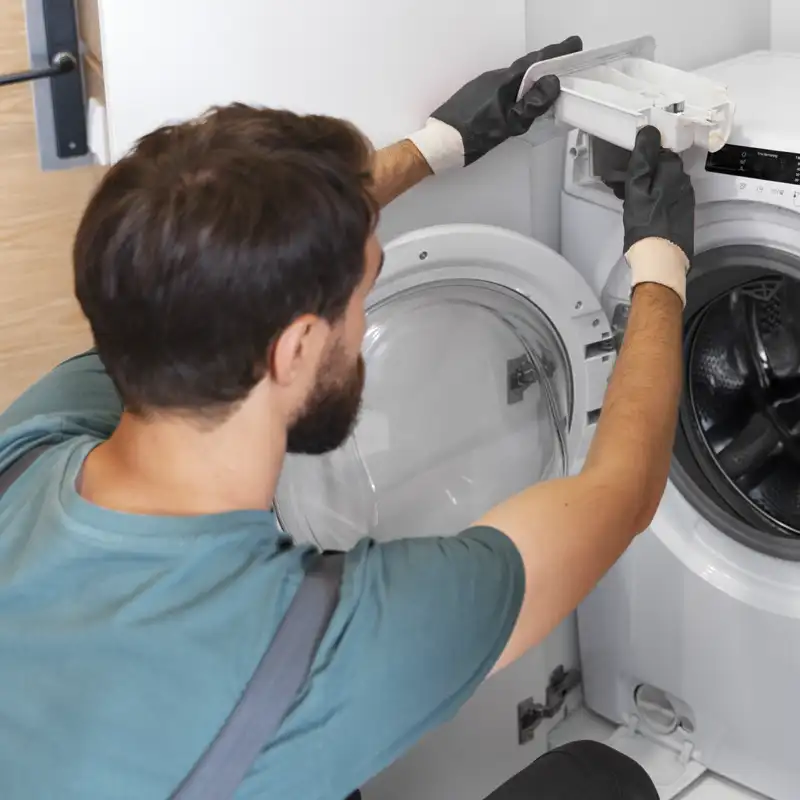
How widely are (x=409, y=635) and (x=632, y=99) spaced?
681 millimetres

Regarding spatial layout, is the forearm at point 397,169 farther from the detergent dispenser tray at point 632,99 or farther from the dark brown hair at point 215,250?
the dark brown hair at point 215,250

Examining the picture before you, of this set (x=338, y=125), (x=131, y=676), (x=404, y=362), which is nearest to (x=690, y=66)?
(x=404, y=362)

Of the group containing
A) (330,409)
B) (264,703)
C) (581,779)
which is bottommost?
(581,779)

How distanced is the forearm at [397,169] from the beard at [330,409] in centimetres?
34

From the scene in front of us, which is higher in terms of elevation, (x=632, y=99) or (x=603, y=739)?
(x=632, y=99)

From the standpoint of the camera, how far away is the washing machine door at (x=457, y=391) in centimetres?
125

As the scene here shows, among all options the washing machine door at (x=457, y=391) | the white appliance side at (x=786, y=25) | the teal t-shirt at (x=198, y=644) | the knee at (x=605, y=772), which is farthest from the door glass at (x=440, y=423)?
the white appliance side at (x=786, y=25)

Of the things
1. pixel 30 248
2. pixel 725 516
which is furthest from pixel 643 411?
pixel 30 248

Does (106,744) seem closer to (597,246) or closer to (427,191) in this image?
(427,191)

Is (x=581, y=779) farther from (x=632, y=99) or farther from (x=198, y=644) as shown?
(x=632, y=99)

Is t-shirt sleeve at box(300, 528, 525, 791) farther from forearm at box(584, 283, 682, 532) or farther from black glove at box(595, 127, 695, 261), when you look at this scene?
black glove at box(595, 127, 695, 261)

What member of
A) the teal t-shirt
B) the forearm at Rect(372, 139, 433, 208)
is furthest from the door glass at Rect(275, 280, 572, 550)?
the teal t-shirt

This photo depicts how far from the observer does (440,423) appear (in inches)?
53.4

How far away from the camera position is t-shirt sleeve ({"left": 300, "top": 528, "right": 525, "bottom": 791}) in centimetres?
78
